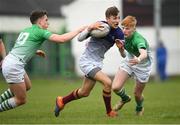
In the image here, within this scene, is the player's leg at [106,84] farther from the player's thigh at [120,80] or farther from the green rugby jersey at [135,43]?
the green rugby jersey at [135,43]

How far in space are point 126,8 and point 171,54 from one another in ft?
19.1

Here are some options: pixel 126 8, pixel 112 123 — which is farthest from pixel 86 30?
pixel 126 8

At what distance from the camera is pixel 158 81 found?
34500 millimetres

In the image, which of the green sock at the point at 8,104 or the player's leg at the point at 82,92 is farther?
Answer: the player's leg at the point at 82,92

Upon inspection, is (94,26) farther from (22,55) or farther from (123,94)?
(123,94)

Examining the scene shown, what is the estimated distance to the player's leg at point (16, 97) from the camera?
13336mm

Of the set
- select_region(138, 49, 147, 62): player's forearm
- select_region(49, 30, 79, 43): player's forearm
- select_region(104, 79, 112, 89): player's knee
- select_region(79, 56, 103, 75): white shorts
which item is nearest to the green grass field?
select_region(104, 79, 112, 89): player's knee

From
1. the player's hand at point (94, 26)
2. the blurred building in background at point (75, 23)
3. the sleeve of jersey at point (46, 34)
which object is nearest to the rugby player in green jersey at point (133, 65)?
the player's hand at point (94, 26)

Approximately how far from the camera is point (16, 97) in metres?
13.5

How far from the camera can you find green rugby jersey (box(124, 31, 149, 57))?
46.8ft

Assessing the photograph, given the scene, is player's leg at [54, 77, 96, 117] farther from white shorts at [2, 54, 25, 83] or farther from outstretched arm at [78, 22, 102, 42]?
white shorts at [2, 54, 25, 83]

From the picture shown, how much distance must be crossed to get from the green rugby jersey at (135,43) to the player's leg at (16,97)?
7.81 feet

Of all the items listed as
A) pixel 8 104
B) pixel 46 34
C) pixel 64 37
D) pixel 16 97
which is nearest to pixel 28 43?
pixel 46 34

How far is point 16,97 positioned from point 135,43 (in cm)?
256
